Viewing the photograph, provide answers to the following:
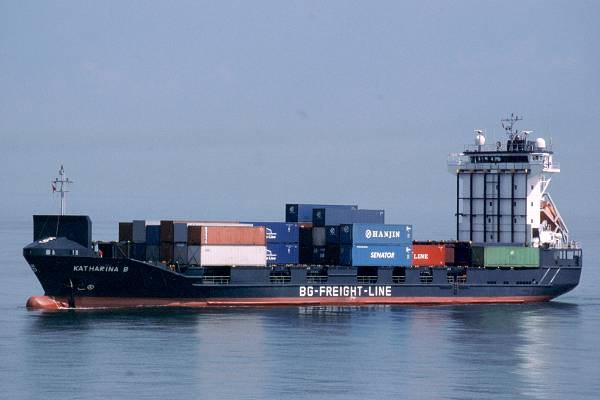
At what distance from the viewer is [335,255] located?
77312 mm

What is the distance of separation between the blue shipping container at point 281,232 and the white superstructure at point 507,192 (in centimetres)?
1340

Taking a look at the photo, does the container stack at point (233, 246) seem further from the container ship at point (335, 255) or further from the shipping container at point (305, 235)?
the shipping container at point (305, 235)

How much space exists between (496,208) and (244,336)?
89.9 ft

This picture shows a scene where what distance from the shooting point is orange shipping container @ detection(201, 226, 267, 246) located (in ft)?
237

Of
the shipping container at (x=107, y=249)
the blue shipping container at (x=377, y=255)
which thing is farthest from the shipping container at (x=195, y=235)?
the blue shipping container at (x=377, y=255)

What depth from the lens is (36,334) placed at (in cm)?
6300

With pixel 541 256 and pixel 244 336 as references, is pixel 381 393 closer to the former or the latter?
pixel 244 336

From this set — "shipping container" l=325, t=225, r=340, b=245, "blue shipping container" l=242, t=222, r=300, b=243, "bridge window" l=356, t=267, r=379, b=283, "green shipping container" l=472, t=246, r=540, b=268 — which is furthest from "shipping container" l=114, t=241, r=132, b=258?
"green shipping container" l=472, t=246, r=540, b=268

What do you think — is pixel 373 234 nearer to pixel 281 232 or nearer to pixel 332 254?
pixel 332 254

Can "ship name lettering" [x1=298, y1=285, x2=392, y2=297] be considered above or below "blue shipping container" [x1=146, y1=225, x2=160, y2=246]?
below

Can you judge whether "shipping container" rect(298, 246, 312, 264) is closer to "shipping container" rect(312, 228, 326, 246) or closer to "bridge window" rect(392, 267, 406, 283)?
"shipping container" rect(312, 228, 326, 246)

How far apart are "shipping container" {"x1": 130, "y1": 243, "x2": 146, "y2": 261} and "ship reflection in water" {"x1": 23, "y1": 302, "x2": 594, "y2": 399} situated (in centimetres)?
340

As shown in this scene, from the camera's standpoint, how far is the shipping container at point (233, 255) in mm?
72188

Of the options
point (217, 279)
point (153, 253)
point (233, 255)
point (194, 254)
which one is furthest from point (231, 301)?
point (153, 253)
